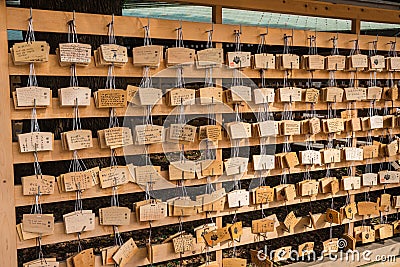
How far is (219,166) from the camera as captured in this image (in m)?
2.90

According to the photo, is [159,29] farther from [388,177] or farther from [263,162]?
[388,177]

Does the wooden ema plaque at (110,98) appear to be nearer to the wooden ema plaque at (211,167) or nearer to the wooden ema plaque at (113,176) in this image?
the wooden ema plaque at (113,176)

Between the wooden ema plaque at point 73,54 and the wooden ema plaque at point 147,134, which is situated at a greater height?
the wooden ema plaque at point 73,54

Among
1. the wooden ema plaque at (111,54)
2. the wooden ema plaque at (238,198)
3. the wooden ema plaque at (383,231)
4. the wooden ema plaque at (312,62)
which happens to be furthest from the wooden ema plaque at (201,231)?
the wooden ema plaque at (383,231)

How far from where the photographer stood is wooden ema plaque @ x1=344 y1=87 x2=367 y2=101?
3.34 m

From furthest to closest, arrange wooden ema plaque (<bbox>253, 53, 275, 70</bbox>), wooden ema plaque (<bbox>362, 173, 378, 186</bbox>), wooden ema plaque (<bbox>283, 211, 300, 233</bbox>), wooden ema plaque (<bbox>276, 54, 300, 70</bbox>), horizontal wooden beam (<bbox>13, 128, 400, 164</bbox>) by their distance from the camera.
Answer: wooden ema plaque (<bbox>362, 173, 378, 186</bbox>)
wooden ema plaque (<bbox>283, 211, 300, 233</bbox>)
wooden ema plaque (<bbox>276, 54, 300, 70</bbox>)
wooden ema plaque (<bbox>253, 53, 275, 70</bbox>)
horizontal wooden beam (<bbox>13, 128, 400, 164</bbox>)

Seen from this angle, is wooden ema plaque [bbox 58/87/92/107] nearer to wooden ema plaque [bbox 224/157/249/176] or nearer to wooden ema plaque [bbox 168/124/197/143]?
wooden ema plaque [bbox 168/124/197/143]

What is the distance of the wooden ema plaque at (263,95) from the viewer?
3.00 m

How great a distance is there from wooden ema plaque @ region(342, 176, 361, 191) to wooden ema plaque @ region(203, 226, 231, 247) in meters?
0.99

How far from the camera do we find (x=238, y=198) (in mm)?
2969

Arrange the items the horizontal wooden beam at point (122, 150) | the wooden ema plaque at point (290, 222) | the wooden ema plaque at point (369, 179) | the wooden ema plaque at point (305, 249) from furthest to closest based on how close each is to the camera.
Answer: the wooden ema plaque at point (369, 179) → the wooden ema plaque at point (305, 249) → the wooden ema plaque at point (290, 222) → the horizontal wooden beam at point (122, 150)

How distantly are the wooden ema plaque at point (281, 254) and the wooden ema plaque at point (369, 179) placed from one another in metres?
0.77

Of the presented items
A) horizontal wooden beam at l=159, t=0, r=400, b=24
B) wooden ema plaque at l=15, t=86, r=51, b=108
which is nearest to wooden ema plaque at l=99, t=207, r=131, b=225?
wooden ema plaque at l=15, t=86, r=51, b=108

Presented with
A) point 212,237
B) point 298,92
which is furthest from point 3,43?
point 298,92
